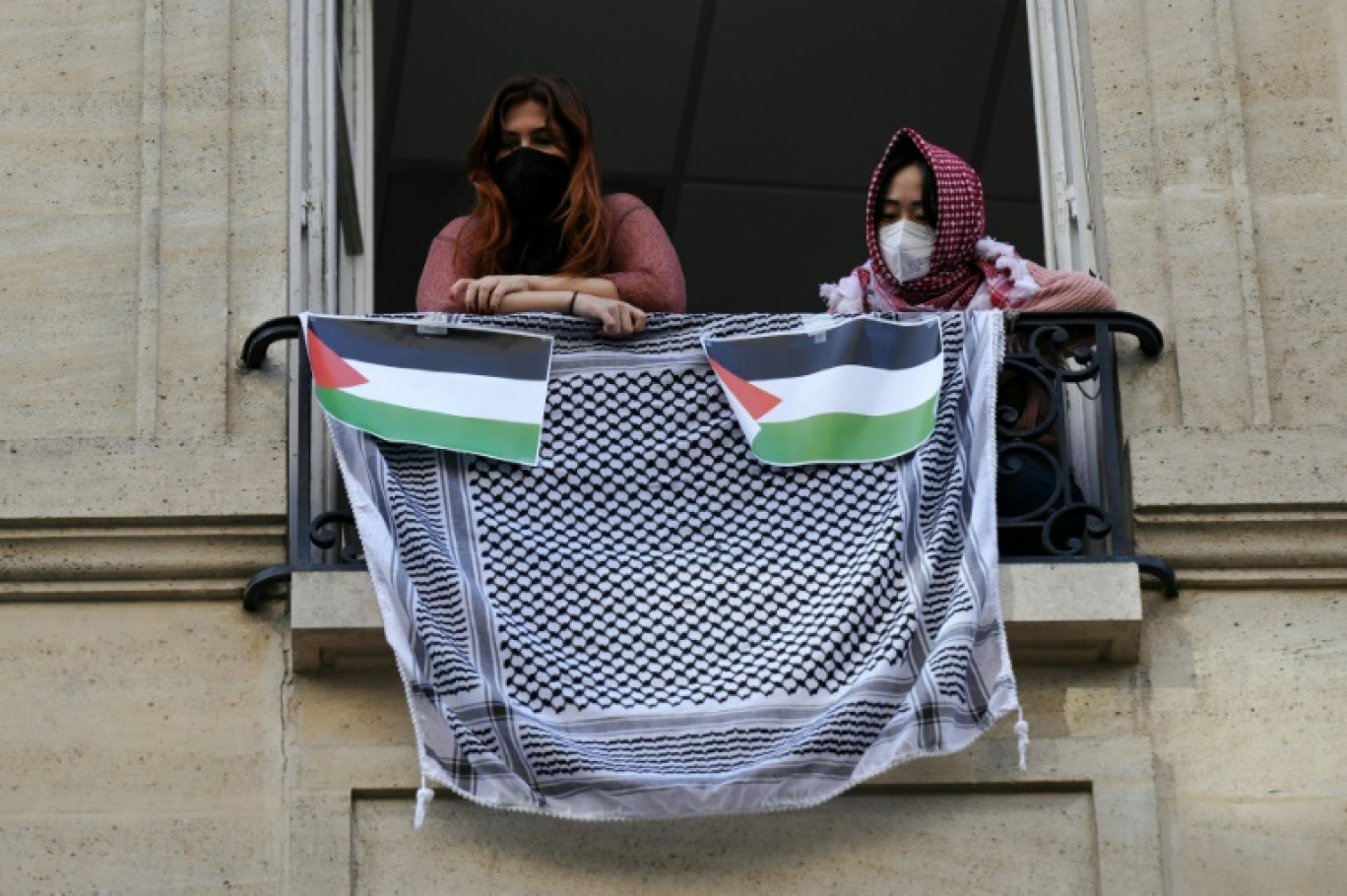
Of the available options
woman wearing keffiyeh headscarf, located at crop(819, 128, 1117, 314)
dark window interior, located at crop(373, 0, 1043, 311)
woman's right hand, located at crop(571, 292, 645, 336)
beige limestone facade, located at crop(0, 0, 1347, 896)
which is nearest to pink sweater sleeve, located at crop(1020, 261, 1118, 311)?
woman wearing keffiyeh headscarf, located at crop(819, 128, 1117, 314)

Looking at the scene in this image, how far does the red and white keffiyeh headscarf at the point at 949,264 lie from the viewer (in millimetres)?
8977

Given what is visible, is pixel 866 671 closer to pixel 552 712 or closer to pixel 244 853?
pixel 552 712

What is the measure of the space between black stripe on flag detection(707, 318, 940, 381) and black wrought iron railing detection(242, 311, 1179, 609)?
25 cm

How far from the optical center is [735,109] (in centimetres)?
1291

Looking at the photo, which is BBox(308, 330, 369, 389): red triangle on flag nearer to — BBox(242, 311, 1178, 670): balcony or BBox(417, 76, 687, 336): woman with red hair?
BBox(242, 311, 1178, 670): balcony

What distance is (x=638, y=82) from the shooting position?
1268cm

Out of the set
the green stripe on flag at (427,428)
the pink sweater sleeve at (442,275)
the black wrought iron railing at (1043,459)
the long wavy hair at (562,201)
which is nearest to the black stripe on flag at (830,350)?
the black wrought iron railing at (1043,459)

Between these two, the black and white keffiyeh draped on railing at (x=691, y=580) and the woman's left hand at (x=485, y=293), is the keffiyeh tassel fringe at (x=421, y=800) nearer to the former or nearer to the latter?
the black and white keffiyeh draped on railing at (x=691, y=580)

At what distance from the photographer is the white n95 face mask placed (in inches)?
356

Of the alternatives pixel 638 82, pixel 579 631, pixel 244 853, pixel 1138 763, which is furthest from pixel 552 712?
pixel 638 82

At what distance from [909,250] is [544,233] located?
3.00 ft

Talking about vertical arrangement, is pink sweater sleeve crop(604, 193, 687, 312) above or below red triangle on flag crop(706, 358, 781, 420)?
above

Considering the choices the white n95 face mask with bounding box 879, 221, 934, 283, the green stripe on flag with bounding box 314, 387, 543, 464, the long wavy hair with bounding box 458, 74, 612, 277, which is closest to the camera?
the green stripe on flag with bounding box 314, 387, 543, 464

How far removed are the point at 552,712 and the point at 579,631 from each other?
0.25 m
